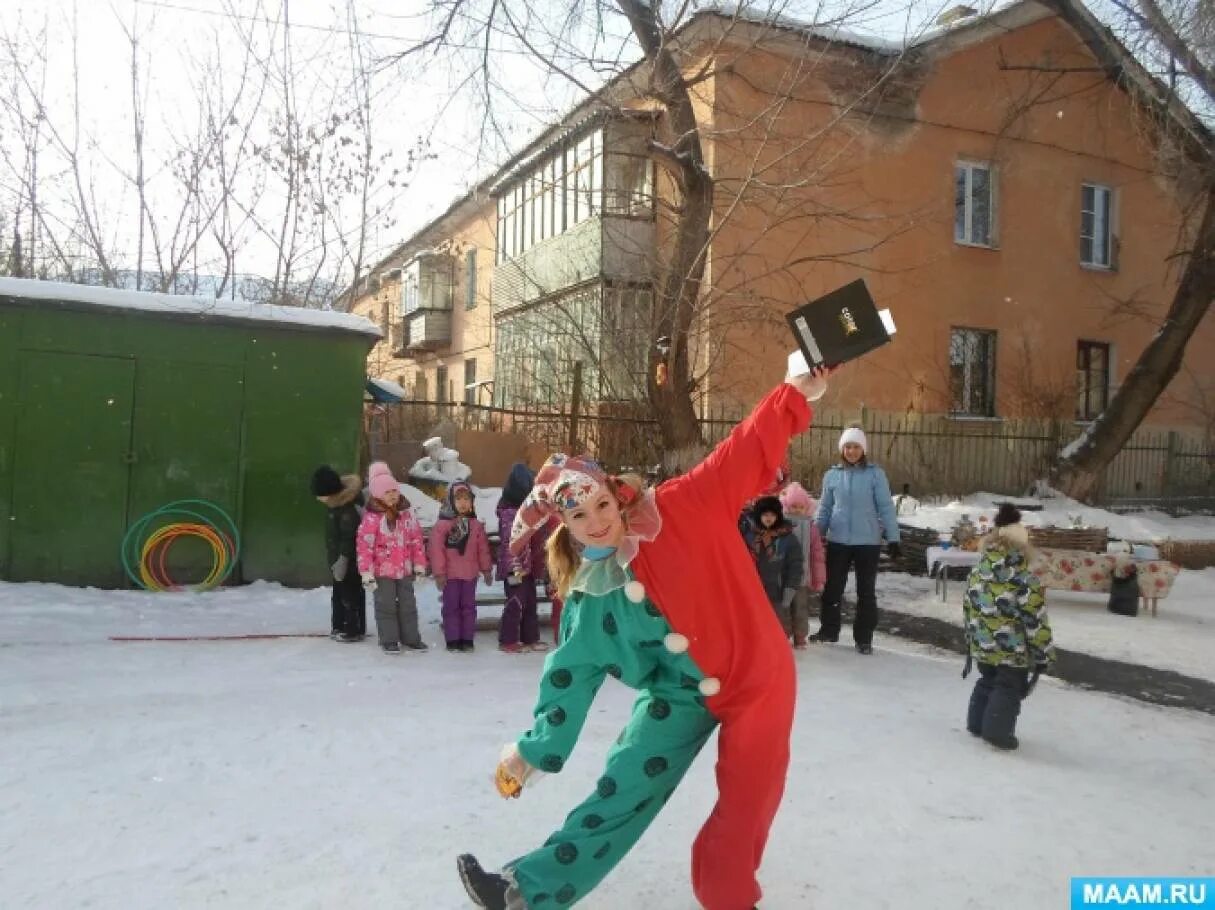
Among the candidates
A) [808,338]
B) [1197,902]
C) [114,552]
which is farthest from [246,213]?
[1197,902]

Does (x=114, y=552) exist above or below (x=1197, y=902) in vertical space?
above

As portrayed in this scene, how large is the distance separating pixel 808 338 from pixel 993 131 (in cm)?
1765

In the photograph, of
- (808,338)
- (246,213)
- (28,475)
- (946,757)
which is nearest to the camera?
(808,338)

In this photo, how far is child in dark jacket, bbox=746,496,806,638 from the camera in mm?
6758

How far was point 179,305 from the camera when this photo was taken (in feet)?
27.2

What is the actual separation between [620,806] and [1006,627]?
2.81 meters

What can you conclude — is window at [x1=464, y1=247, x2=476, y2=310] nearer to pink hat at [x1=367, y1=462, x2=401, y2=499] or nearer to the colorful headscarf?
pink hat at [x1=367, y1=462, x2=401, y2=499]

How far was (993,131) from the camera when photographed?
59.8 ft

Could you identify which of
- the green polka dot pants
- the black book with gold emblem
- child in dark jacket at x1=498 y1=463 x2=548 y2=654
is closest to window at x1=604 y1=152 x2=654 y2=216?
child in dark jacket at x1=498 y1=463 x2=548 y2=654

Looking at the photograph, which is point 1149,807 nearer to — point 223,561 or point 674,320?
point 223,561

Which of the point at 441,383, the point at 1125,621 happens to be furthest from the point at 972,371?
the point at 441,383

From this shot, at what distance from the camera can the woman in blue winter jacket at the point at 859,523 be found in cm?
705

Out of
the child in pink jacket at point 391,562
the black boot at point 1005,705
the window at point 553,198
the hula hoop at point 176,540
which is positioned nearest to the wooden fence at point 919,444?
the window at point 553,198

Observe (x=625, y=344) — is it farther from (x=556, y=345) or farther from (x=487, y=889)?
(x=487, y=889)
